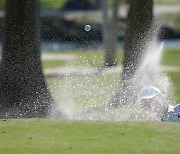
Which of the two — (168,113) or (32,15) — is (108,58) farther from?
(168,113)

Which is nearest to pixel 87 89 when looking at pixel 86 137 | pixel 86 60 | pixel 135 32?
pixel 135 32

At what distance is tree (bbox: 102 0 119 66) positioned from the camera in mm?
19336

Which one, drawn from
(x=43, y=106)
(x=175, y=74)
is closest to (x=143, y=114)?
(x=43, y=106)

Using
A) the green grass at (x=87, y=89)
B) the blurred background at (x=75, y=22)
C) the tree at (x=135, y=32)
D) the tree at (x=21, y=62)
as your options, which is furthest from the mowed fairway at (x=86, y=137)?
the blurred background at (x=75, y=22)

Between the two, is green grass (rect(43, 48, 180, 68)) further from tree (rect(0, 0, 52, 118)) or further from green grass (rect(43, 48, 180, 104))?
tree (rect(0, 0, 52, 118))

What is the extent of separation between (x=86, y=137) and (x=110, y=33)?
12092 millimetres

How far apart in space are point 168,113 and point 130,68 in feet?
9.46

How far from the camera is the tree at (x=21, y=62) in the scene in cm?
1302

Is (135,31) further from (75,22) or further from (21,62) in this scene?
(75,22)

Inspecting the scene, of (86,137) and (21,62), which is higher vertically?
(86,137)

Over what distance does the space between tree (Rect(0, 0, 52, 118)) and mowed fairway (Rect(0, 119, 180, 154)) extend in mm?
3181

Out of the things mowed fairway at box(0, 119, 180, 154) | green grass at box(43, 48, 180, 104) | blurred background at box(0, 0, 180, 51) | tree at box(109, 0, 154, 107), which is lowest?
blurred background at box(0, 0, 180, 51)

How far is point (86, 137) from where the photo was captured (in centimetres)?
877

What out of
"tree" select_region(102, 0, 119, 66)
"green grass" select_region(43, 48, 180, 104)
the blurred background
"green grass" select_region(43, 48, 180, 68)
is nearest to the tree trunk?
"green grass" select_region(43, 48, 180, 104)
